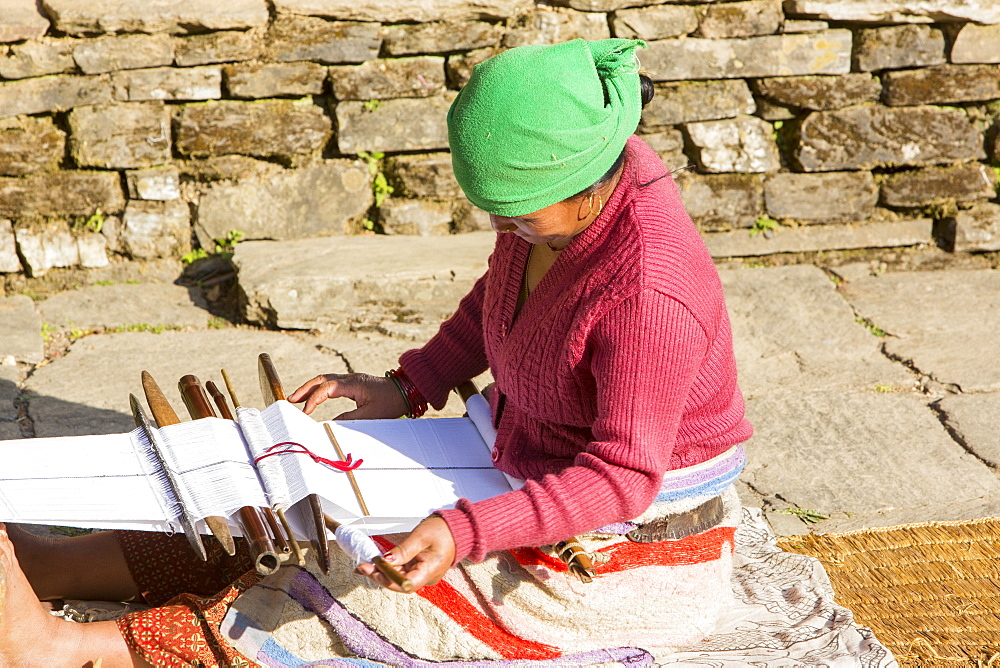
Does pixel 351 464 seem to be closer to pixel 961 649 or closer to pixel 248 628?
pixel 248 628

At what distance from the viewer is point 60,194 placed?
3.98 meters

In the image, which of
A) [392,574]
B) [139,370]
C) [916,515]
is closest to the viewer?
[392,574]

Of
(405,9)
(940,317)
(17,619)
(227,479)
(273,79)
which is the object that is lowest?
(940,317)

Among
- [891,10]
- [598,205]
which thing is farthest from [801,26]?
[598,205]

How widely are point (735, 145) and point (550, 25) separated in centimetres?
96

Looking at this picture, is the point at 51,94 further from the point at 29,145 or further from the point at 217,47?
the point at 217,47

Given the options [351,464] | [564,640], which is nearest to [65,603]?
[351,464]

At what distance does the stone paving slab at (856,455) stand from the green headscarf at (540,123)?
5.00 feet

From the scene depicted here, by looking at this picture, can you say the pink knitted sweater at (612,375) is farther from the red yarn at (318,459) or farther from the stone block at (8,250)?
the stone block at (8,250)

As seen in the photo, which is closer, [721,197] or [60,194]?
[60,194]

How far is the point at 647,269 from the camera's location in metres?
1.67

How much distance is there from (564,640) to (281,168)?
2771mm

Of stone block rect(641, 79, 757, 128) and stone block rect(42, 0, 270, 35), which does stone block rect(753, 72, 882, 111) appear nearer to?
stone block rect(641, 79, 757, 128)

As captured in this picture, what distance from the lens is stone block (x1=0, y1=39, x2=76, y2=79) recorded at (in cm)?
376
